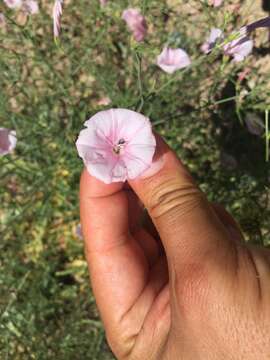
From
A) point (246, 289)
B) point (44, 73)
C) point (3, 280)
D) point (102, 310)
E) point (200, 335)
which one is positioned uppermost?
point (44, 73)

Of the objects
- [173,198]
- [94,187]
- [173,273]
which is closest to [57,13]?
[94,187]

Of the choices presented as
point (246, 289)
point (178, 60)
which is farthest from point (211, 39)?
point (246, 289)

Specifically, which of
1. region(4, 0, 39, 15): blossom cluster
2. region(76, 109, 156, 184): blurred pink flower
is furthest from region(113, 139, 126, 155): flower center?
region(4, 0, 39, 15): blossom cluster

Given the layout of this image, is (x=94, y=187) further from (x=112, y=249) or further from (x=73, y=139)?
(x=73, y=139)

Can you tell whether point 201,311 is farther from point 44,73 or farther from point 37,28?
point 37,28

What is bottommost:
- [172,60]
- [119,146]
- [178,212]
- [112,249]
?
[112,249]

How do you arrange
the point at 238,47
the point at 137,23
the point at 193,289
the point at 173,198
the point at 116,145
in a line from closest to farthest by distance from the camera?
the point at 193,289 < the point at 173,198 < the point at 116,145 < the point at 238,47 < the point at 137,23

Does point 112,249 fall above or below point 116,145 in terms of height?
below
